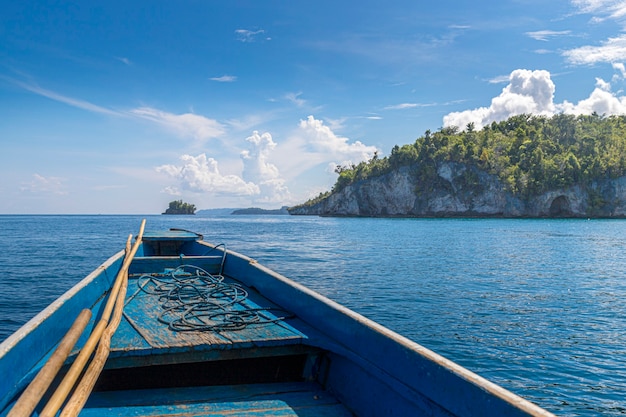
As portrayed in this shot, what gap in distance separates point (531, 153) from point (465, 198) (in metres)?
19.4

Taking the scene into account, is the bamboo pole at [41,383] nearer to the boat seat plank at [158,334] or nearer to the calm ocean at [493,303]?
the boat seat plank at [158,334]

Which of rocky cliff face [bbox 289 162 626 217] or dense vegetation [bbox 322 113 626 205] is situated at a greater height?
dense vegetation [bbox 322 113 626 205]

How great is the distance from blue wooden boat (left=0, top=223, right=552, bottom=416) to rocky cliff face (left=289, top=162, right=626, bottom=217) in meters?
103

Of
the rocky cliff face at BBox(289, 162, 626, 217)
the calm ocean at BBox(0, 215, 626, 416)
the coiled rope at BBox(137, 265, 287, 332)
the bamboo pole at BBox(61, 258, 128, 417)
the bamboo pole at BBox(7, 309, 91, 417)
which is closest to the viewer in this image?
the bamboo pole at BBox(7, 309, 91, 417)

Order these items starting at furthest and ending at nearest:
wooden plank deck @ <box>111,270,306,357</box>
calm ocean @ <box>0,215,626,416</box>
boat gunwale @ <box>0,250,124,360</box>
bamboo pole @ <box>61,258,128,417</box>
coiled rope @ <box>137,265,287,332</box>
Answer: calm ocean @ <box>0,215,626,416</box> → coiled rope @ <box>137,265,287,332</box> → wooden plank deck @ <box>111,270,306,357</box> → boat gunwale @ <box>0,250,124,360</box> → bamboo pole @ <box>61,258,128,417</box>

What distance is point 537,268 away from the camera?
63.1 ft

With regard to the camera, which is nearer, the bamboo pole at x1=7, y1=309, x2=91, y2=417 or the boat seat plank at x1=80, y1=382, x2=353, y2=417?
the bamboo pole at x1=7, y1=309, x2=91, y2=417

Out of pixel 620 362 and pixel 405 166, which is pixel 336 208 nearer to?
pixel 405 166

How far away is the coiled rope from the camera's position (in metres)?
3.82

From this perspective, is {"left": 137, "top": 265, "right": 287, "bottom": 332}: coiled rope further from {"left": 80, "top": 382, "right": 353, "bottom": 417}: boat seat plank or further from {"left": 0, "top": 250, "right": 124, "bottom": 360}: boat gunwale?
{"left": 0, "top": 250, "right": 124, "bottom": 360}: boat gunwale

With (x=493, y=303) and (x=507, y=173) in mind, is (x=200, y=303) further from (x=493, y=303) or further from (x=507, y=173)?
(x=507, y=173)

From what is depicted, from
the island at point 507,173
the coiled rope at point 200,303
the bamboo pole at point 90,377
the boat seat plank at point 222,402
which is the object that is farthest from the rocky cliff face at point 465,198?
the bamboo pole at point 90,377

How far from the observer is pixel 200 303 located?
4.62 m

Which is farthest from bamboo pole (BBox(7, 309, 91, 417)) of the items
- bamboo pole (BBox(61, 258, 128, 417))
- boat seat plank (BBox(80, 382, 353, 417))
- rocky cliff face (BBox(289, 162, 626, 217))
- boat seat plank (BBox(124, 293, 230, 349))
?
rocky cliff face (BBox(289, 162, 626, 217))
